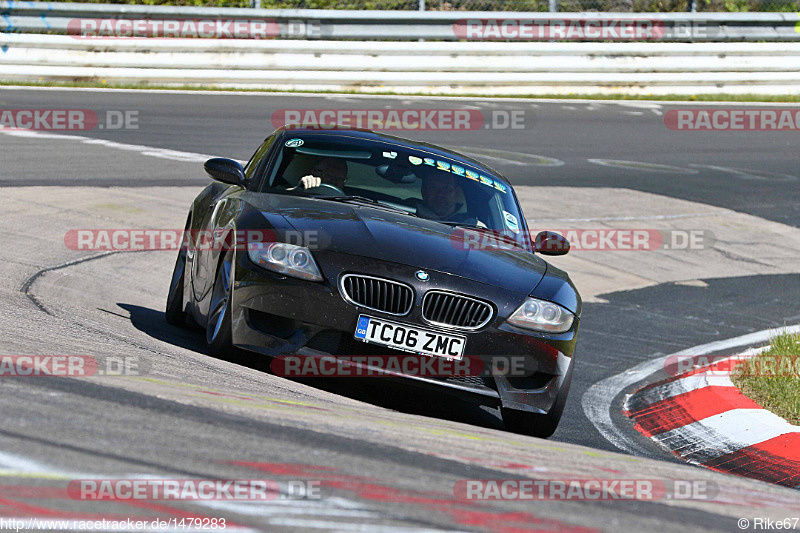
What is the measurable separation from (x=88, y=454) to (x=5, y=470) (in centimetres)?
22

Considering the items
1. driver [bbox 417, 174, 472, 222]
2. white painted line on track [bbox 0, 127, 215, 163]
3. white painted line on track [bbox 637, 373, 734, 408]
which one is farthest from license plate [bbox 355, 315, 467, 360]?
white painted line on track [bbox 0, 127, 215, 163]

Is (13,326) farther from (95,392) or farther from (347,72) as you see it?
(347,72)

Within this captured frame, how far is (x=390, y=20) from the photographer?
20.2m

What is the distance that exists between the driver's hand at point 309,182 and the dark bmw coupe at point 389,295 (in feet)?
0.17

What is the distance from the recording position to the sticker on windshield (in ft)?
20.7

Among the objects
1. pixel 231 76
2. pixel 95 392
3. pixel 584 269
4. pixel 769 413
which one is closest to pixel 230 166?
pixel 95 392

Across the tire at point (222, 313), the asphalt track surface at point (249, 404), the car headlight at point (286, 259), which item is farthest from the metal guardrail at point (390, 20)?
the car headlight at point (286, 259)

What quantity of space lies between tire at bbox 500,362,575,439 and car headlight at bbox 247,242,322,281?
3.75 feet

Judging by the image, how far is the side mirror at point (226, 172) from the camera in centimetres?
600

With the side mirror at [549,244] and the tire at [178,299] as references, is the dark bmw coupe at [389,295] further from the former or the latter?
the tire at [178,299]

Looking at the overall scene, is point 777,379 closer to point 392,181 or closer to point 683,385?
point 683,385

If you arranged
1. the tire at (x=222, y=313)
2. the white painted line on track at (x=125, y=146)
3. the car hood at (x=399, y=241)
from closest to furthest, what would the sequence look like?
1. the car hood at (x=399, y=241)
2. the tire at (x=222, y=313)
3. the white painted line on track at (x=125, y=146)

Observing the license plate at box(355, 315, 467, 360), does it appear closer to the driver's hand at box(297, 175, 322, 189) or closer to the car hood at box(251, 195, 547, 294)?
the car hood at box(251, 195, 547, 294)

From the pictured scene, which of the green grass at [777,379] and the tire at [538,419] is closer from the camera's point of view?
the tire at [538,419]
